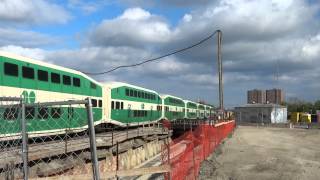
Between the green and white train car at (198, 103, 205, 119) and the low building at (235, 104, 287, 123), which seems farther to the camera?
the low building at (235, 104, 287, 123)

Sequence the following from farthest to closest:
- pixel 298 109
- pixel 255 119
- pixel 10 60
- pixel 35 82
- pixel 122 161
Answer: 1. pixel 298 109
2. pixel 255 119
3. pixel 122 161
4. pixel 35 82
5. pixel 10 60

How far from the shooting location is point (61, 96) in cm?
2648

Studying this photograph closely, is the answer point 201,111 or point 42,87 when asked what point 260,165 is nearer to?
point 42,87

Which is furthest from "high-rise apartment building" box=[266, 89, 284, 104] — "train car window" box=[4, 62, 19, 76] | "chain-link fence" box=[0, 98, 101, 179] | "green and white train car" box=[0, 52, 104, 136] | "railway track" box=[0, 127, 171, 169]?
"train car window" box=[4, 62, 19, 76]

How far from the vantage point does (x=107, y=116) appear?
36.5 metres

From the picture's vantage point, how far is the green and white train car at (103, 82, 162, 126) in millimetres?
37500

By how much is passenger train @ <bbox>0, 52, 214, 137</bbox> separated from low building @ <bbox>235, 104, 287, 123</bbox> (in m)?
45.4

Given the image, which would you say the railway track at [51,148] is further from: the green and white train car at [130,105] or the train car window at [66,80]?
the green and white train car at [130,105]

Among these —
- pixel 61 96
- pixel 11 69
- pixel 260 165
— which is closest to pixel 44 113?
pixel 11 69

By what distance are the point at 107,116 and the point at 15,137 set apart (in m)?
24.5

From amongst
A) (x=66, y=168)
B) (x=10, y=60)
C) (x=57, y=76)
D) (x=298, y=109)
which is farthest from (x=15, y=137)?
(x=298, y=109)

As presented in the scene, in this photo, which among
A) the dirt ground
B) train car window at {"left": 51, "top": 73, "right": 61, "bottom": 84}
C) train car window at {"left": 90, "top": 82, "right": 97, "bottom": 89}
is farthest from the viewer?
train car window at {"left": 90, "top": 82, "right": 97, "bottom": 89}

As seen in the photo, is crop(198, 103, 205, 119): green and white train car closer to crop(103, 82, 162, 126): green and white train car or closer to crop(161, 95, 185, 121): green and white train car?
crop(161, 95, 185, 121): green and white train car

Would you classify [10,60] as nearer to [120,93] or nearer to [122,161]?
[122,161]
